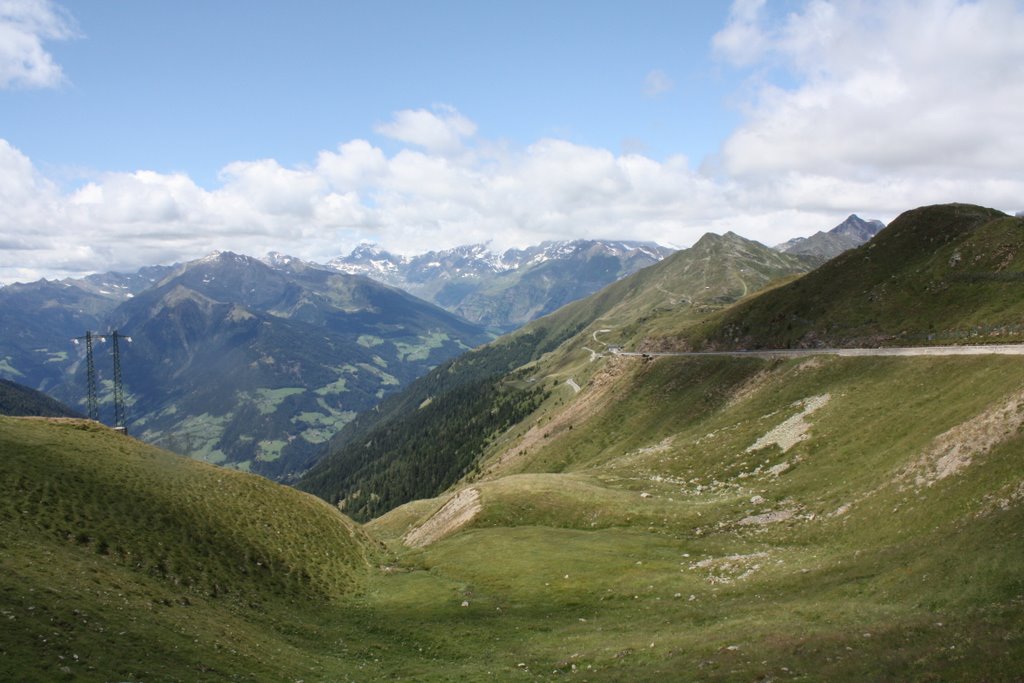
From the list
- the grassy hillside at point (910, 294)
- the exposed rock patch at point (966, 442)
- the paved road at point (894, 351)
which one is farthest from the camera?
the grassy hillside at point (910, 294)

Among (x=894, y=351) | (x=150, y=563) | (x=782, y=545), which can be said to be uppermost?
(x=894, y=351)

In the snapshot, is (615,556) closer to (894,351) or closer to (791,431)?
(791,431)

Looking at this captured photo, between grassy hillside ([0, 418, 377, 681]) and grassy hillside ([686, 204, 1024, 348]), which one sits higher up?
grassy hillside ([686, 204, 1024, 348])

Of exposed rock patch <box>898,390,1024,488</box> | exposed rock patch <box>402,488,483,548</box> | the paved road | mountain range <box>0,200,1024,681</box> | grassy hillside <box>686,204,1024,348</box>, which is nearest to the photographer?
mountain range <box>0,200,1024,681</box>

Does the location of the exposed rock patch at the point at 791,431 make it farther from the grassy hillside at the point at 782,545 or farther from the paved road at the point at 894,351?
the paved road at the point at 894,351

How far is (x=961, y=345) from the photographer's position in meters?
74.6

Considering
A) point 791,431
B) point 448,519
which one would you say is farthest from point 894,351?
point 448,519

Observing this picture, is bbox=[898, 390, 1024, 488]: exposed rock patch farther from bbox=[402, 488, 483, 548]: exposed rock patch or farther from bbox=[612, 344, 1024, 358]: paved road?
bbox=[402, 488, 483, 548]: exposed rock patch

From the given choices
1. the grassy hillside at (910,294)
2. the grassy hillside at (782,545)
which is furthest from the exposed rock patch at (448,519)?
the grassy hillside at (910,294)

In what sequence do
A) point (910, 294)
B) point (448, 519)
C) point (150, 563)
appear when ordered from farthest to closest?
point (910, 294) < point (448, 519) < point (150, 563)

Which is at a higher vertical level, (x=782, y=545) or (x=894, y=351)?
(x=894, y=351)

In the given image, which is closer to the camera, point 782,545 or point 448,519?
point 782,545


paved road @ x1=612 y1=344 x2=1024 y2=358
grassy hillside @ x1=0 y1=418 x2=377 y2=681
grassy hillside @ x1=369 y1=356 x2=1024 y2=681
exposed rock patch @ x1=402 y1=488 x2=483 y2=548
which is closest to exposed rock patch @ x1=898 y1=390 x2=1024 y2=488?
grassy hillside @ x1=369 y1=356 x2=1024 y2=681

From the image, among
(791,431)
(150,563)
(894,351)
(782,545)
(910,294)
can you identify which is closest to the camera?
(150,563)
